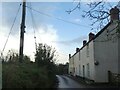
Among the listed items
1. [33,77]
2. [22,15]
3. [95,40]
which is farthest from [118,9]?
[95,40]

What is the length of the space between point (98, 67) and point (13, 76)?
25365 mm

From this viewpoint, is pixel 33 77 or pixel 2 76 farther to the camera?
pixel 33 77

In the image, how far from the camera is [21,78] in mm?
11734

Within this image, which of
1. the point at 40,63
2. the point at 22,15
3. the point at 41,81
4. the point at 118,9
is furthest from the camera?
the point at 40,63

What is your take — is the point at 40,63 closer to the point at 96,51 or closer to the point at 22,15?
the point at 22,15

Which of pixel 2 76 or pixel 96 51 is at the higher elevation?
pixel 96 51

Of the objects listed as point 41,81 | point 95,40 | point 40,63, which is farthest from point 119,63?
point 41,81

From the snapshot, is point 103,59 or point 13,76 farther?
point 103,59

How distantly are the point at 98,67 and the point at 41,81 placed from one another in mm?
21040

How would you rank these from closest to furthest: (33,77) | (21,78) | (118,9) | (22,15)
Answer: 1. (21,78)
2. (118,9)
3. (33,77)
4. (22,15)

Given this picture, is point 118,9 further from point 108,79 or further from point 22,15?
point 108,79

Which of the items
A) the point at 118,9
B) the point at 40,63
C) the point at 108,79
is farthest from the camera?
the point at 108,79

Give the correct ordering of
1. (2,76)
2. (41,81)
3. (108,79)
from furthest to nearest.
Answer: (108,79) → (41,81) → (2,76)

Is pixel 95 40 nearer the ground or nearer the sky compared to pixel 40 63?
nearer the sky
